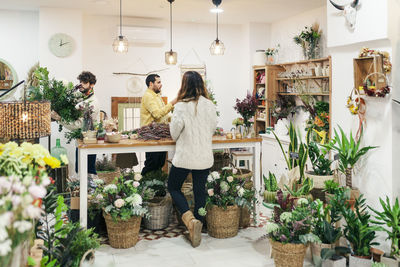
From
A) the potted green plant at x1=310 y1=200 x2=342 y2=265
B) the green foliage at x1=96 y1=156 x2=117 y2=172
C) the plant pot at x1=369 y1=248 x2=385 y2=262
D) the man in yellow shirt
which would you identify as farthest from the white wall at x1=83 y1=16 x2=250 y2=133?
the plant pot at x1=369 y1=248 x2=385 y2=262

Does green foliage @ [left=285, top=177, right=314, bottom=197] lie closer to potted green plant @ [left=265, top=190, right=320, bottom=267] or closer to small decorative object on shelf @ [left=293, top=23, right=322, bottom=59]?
potted green plant @ [left=265, top=190, right=320, bottom=267]

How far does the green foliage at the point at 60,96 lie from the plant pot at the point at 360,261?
122 inches

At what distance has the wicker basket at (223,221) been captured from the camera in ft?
12.9

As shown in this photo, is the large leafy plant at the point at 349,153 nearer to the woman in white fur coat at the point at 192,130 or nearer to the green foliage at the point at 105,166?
the woman in white fur coat at the point at 192,130

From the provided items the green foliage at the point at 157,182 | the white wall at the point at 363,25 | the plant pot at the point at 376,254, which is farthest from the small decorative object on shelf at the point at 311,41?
the plant pot at the point at 376,254

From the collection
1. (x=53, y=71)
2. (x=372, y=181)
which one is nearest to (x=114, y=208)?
(x=372, y=181)

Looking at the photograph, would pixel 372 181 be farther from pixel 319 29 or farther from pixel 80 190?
pixel 319 29

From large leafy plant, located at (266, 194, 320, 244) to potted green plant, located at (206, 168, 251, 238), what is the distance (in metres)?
0.74

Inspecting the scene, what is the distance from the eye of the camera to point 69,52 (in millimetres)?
6465

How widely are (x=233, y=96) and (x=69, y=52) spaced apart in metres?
3.21

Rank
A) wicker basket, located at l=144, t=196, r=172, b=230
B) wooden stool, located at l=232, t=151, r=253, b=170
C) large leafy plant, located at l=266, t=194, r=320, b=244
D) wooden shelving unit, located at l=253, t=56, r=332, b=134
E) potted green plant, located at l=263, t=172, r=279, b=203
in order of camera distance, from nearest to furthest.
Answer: large leafy plant, located at l=266, t=194, r=320, b=244 < potted green plant, located at l=263, t=172, r=279, b=203 < wicker basket, located at l=144, t=196, r=172, b=230 < wooden stool, located at l=232, t=151, r=253, b=170 < wooden shelving unit, located at l=253, t=56, r=332, b=134

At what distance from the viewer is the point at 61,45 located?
6.41 m

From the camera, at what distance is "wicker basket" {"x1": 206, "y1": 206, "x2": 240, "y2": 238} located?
3932 mm

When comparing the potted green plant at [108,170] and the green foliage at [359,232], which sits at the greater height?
the potted green plant at [108,170]
